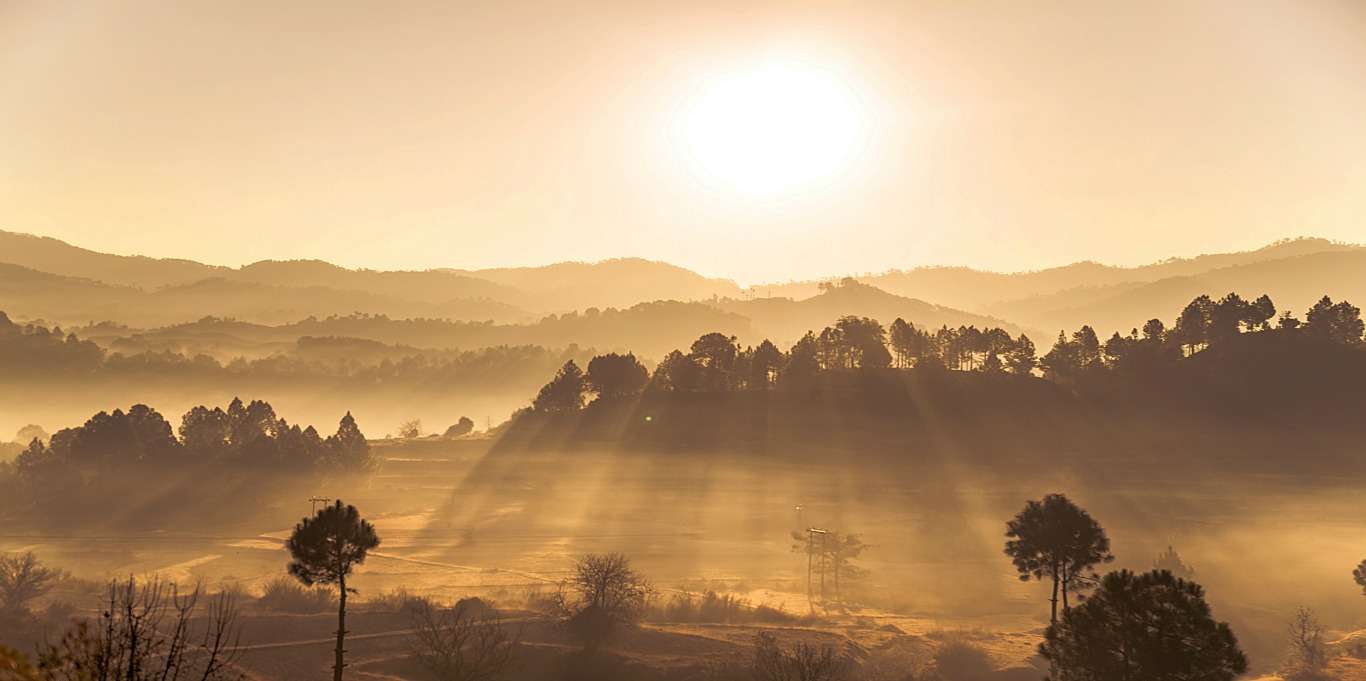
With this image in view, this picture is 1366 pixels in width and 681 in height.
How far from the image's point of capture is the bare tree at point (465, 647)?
72.2 meters

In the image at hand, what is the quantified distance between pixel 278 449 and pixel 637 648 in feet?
451

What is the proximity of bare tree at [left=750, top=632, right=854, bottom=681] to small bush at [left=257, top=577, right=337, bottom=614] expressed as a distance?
46.2 m

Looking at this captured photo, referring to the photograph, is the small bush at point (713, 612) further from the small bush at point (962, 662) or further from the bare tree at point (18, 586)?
the bare tree at point (18, 586)

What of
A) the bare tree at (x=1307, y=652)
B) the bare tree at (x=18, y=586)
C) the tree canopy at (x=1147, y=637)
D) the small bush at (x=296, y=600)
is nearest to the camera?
the tree canopy at (x=1147, y=637)

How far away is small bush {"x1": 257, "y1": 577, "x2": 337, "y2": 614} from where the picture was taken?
99.2m

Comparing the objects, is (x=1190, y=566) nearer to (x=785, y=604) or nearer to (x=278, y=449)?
(x=785, y=604)

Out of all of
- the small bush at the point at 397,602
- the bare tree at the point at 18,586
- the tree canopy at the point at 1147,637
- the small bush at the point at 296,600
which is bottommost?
the small bush at the point at 397,602

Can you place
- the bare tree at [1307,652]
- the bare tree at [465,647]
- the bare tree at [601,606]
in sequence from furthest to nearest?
the bare tree at [601,606] → the bare tree at [1307,652] → the bare tree at [465,647]

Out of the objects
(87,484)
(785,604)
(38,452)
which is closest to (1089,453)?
(785,604)

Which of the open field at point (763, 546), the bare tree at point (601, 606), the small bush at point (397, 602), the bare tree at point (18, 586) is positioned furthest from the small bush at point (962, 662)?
the bare tree at point (18, 586)

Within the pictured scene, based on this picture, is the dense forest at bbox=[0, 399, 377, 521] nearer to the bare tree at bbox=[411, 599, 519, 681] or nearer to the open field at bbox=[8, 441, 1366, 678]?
the open field at bbox=[8, 441, 1366, 678]

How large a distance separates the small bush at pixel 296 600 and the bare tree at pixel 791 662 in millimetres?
46204

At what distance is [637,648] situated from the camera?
8538cm

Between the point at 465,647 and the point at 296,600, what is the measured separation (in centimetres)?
2843
